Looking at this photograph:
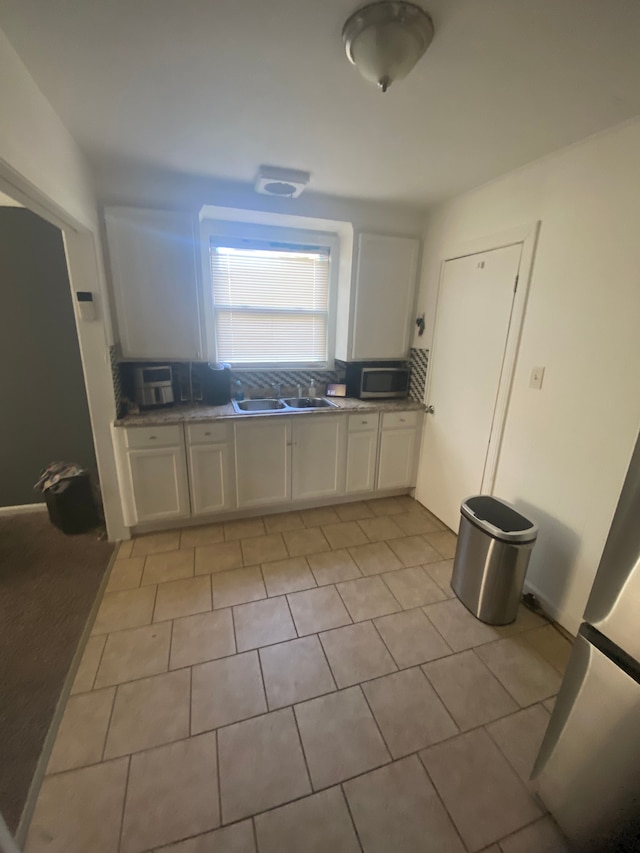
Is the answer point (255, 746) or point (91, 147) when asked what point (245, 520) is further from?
point (91, 147)

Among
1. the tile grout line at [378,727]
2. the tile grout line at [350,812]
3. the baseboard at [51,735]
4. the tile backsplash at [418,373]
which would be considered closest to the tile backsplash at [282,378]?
the tile backsplash at [418,373]

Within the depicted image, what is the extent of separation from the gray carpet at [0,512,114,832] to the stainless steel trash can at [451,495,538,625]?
205cm

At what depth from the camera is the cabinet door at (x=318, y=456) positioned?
2883 mm

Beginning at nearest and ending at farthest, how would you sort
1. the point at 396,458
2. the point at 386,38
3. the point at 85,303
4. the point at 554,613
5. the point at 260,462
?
the point at 386,38, the point at 554,613, the point at 85,303, the point at 260,462, the point at 396,458

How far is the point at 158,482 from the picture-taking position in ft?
8.52

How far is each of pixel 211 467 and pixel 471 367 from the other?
200cm

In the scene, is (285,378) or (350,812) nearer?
(350,812)

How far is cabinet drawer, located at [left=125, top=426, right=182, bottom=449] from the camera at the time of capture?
8.04 ft

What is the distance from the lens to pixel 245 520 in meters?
2.94

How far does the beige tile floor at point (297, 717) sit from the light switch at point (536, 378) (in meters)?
1.29

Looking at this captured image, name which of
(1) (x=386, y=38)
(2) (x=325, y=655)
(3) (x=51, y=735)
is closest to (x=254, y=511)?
(2) (x=325, y=655)

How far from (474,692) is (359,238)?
9.83ft

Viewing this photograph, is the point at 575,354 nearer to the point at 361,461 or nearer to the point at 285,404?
the point at 361,461

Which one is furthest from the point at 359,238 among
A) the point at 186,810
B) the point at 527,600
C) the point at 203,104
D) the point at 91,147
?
the point at 186,810
